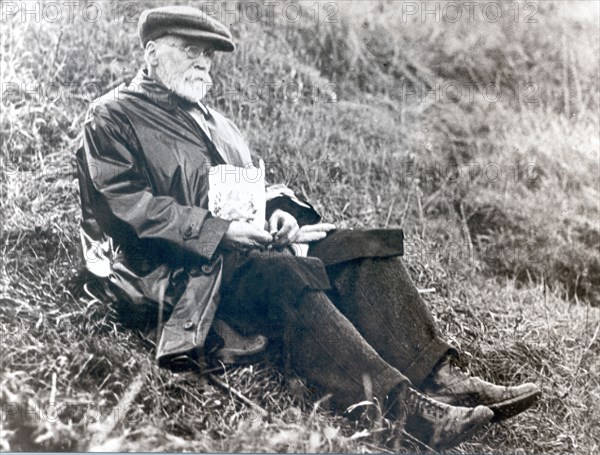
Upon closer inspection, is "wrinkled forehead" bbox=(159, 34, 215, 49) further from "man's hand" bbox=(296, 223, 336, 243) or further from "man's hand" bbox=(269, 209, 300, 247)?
"man's hand" bbox=(296, 223, 336, 243)

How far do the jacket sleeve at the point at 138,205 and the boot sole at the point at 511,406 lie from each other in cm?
175

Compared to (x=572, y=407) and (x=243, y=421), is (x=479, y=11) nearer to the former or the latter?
(x=572, y=407)

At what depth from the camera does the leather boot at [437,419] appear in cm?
437

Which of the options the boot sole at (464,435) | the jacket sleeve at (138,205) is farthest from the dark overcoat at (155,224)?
the boot sole at (464,435)

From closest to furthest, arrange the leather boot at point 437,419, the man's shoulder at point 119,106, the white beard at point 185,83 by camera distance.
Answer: the leather boot at point 437,419 → the man's shoulder at point 119,106 → the white beard at point 185,83

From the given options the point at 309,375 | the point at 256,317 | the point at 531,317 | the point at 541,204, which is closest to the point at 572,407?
the point at 531,317

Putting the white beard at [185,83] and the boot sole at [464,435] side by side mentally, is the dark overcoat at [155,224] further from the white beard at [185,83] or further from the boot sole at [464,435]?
the boot sole at [464,435]

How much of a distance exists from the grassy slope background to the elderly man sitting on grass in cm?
18

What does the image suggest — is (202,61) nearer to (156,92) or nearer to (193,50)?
(193,50)

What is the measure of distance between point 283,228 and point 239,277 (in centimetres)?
37

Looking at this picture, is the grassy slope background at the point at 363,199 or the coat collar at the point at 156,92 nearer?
the grassy slope background at the point at 363,199

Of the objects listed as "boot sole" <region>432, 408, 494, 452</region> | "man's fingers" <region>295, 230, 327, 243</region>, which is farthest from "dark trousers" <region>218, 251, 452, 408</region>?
"boot sole" <region>432, 408, 494, 452</region>

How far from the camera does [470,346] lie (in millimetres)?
4973

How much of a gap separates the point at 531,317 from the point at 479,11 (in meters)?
1.96
